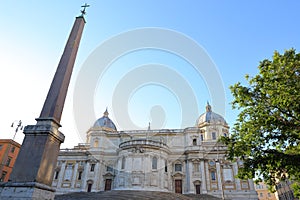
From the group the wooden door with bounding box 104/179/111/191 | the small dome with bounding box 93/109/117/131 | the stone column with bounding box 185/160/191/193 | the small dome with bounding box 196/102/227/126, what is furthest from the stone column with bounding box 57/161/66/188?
the small dome with bounding box 196/102/227/126

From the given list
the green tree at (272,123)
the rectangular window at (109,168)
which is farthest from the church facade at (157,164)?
the green tree at (272,123)

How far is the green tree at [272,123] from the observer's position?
419 inches

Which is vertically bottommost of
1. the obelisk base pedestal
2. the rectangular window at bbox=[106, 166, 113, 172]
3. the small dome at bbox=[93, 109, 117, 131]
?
the obelisk base pedestal

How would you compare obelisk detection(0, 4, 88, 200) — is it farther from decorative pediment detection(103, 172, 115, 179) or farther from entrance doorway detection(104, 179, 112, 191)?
entrance doorway detection(104, 179, 112, 191)

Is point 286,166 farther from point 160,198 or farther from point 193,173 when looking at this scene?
point 193,173

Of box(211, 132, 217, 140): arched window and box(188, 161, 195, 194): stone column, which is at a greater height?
box(211, 132, 217, 140): arched window

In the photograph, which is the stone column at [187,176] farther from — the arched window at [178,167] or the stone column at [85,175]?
the stone column at [85,175]

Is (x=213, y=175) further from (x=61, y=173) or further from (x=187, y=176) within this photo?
(x=61, y=173)

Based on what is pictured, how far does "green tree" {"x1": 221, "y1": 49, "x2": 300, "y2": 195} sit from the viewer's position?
10.6 m

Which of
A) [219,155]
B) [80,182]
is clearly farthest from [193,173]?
[80,182]

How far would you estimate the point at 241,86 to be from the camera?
42.4ft

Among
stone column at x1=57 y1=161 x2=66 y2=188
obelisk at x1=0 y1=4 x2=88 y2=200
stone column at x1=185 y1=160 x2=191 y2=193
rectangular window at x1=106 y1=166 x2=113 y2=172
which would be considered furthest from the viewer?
stone column at x1=57 y1=161 x2=66 y2=188

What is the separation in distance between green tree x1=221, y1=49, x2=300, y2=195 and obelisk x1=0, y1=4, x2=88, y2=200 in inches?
373

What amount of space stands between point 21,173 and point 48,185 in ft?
3.76
